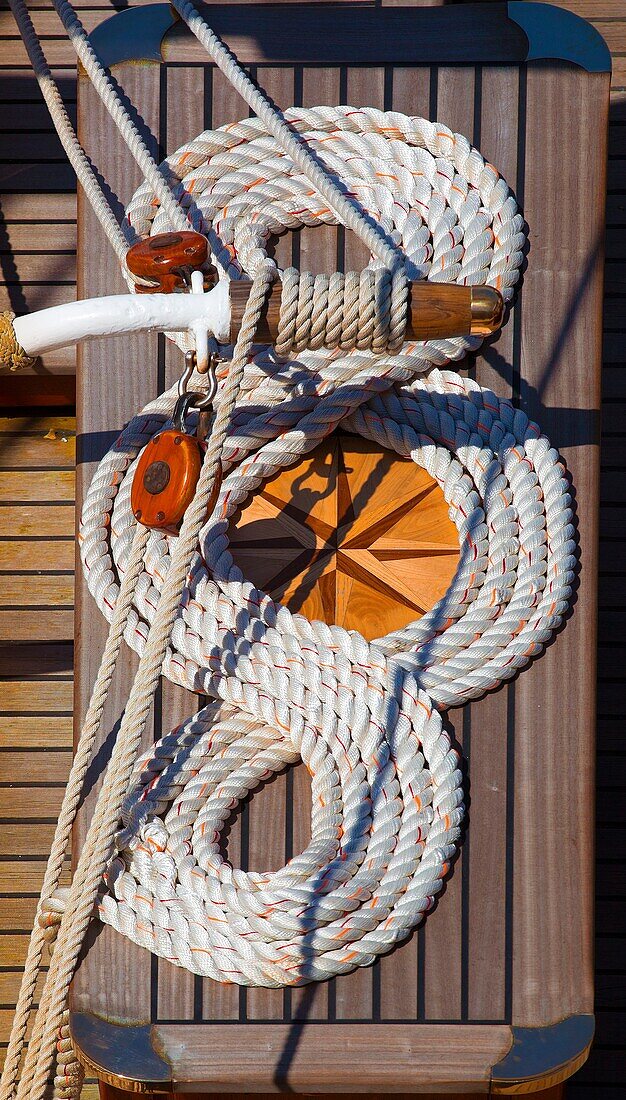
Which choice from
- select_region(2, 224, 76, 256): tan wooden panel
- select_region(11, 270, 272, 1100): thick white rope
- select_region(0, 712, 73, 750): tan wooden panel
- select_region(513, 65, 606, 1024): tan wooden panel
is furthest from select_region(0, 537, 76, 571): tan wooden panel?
select_region(513, 65, 606, 1024): tan wooden panel

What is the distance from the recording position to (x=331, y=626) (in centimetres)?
126

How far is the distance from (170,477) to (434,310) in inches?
14.7

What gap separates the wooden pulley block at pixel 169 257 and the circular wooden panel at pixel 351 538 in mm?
332

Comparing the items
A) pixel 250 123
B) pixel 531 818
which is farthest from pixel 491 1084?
pixel 250 123

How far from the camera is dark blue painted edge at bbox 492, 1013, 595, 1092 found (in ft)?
3.82

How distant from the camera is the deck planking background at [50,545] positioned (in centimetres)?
177

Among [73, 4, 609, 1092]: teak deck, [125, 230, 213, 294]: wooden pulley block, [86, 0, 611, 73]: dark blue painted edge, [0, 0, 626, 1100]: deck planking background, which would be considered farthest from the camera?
[0, 0, 626, 1100]: deck planking background

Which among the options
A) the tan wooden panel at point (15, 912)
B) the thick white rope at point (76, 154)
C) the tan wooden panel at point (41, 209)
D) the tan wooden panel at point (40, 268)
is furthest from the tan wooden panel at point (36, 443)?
the tan wooden panel at point (15, 912)

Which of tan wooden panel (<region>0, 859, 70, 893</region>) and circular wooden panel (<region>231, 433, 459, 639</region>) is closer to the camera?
circular wooden panel (<region>231, 433, 459, 639</region>)

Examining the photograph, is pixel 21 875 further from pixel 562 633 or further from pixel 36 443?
pixel 562 633

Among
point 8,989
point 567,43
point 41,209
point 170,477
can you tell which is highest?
point 567,43

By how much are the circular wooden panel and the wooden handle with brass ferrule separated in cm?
29

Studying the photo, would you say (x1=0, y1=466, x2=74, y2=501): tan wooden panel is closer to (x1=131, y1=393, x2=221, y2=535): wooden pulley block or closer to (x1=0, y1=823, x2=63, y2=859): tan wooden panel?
(x1=0, y1=823, x2=63, y2=859): tan wooden panel

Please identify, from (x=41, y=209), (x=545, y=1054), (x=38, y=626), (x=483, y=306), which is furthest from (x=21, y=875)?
(x=483, y=306)
